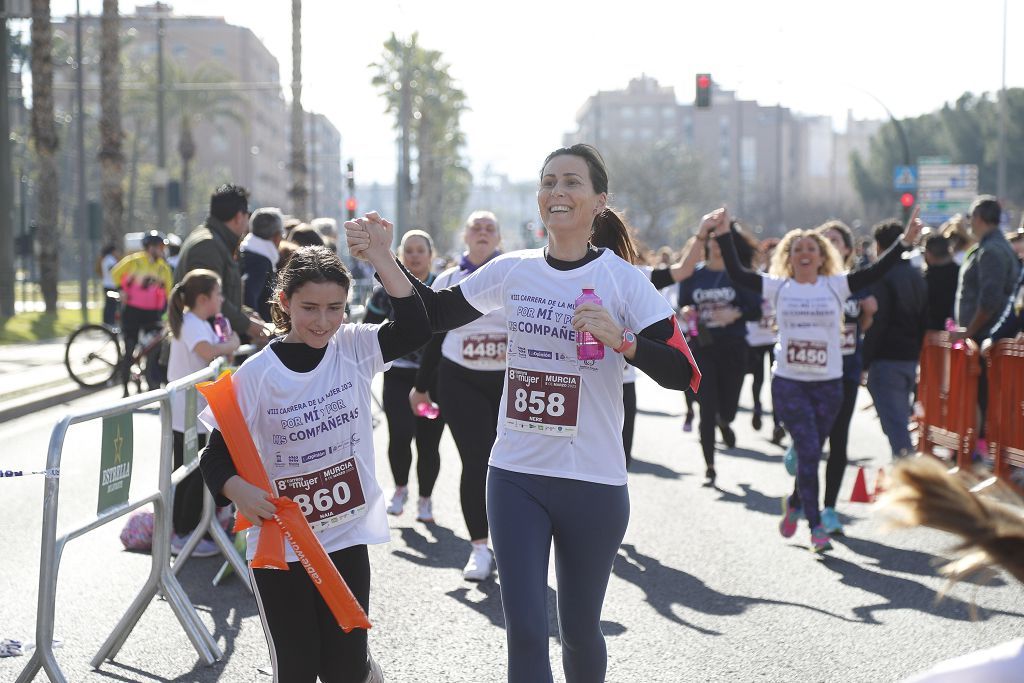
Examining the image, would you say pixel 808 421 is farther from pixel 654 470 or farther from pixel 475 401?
pixel 654 470

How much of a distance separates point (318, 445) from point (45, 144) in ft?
91.8

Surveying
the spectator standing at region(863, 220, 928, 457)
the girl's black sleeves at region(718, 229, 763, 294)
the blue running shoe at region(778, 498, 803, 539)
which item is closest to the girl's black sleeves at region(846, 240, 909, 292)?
the girl's black sleeves at region(718, 229, 763, 294)

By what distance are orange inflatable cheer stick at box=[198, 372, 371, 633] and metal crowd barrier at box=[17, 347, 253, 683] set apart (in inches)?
27.5

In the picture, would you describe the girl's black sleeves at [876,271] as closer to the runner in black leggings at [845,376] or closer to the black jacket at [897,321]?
the runner in black leggings at [845,376]

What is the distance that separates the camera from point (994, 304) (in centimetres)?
1084

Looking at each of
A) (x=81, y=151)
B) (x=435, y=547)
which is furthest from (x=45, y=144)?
(x=435, y=547)

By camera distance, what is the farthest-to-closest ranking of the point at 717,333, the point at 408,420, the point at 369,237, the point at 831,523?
the point at 717,333 → the point at 408,420 → the point at 831,523 → the point at 369,237

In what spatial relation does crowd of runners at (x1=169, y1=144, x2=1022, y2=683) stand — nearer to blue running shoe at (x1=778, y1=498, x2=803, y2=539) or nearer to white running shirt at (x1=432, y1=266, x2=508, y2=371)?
white running shirt at (x1=432, y1=266, x2=508, y2=371)

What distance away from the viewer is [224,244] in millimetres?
9148

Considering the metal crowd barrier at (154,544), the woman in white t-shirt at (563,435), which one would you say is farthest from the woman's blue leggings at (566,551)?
the metal crowd barrier at (154,544)

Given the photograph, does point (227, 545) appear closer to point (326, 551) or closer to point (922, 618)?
point (326, 551)

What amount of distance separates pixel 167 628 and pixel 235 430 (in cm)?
262

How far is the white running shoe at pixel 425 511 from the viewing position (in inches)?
359

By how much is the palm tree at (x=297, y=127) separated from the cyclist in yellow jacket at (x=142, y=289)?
1720 cm
